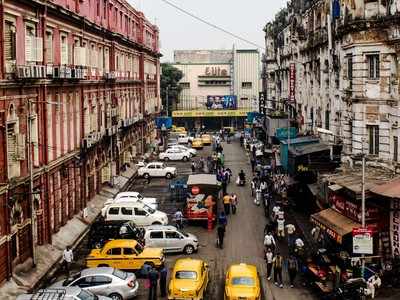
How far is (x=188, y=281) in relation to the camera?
25953mm

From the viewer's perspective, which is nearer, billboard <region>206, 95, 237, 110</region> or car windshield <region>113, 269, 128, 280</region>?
car windshield <region>113, 269, 128, 280</region>

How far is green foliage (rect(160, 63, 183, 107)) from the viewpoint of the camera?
366 ft

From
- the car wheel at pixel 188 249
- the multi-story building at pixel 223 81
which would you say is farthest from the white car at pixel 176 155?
the multi-story building at pixel 223 81

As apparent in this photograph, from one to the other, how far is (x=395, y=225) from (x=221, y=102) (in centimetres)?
8450

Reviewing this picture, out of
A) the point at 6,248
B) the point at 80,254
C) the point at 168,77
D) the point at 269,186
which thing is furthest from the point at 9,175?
the point at 168,77

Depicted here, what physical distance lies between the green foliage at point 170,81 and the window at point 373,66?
79020mm

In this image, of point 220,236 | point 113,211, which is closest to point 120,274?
point 220,236

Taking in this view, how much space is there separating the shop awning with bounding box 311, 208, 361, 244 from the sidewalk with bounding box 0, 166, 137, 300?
12642mm

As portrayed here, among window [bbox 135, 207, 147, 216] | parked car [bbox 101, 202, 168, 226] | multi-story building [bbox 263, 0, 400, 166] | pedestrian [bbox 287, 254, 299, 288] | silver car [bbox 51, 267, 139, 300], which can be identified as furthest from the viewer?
window [bbox 135, 207, 147, 216]

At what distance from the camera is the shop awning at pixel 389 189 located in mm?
25766

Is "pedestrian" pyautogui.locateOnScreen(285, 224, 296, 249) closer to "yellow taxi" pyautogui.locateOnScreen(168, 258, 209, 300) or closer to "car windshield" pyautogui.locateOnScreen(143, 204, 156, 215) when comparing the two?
"car windshield" pyautogui.locateOnScreen(143, 204, 156, 215)

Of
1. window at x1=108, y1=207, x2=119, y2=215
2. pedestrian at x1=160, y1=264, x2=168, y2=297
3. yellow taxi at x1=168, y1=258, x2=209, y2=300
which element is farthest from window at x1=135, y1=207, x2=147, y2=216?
pedestrian at x1=160, y1=264, x2=168, y2=297

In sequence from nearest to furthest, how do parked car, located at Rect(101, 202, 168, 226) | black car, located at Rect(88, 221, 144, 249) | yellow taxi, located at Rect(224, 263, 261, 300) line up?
yellow taxi, located at Rect(224, 263, 261, 300) → black car, located at Rect(88, 221, 144, 249) → parked car, located at Rect(101, 202, 168, 226)

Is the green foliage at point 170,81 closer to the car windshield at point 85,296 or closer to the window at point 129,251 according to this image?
the window at point 129,251
